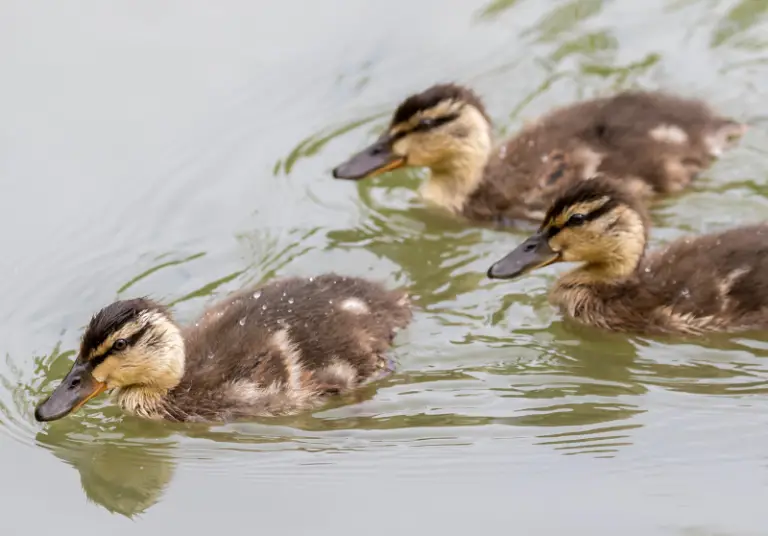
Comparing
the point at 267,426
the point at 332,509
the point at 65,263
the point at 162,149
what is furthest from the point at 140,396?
the point at 162,149

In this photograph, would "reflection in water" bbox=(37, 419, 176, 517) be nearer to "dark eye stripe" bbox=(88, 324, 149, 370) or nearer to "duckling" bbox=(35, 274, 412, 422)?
"duckling" bbox=(35, 274, 412, 422)

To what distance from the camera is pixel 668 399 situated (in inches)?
161

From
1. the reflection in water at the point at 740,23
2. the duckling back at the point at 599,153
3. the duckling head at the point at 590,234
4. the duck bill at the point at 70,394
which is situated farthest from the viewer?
the reflection in water at the point at 740,23

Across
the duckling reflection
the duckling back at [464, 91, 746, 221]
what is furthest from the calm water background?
the duckling back at [464, 91, 746, 221]

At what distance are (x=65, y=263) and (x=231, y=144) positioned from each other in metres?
1.03

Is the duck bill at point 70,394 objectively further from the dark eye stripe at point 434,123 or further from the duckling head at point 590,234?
the dark eye stripe at point 434,123

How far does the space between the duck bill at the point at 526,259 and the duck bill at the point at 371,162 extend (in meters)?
0.86

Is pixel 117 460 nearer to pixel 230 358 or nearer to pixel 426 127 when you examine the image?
pixel 230 358

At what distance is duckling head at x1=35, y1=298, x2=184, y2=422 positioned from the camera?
3.87 metres

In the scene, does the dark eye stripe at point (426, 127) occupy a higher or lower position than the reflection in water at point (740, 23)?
lower

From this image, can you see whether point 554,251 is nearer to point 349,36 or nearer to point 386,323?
point 386,323

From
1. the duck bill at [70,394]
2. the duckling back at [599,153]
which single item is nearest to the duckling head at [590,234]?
the duckling back at [599,153]

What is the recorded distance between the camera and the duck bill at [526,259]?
452 centimetres

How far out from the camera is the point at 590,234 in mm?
4492
